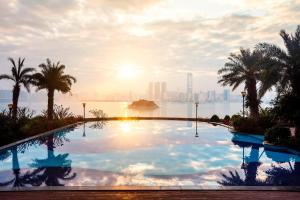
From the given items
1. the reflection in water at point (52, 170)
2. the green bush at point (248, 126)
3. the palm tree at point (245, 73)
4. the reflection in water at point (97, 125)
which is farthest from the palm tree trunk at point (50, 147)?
the palm tree at point (245, 73)

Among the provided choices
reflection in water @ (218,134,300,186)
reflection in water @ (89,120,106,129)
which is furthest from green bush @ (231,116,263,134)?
reflection in water @ (89,120,106,129)

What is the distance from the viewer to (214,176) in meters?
13.7

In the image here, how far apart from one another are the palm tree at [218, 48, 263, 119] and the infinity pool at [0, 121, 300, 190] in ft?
18.3

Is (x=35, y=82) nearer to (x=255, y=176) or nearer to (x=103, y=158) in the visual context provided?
(x=103, y=158)

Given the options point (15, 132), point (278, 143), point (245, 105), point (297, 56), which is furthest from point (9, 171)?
point (245, 105)

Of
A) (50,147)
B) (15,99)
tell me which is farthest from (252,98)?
(15,99)

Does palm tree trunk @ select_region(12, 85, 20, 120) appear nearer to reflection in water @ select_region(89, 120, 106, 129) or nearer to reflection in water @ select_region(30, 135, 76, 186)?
reflection in water @ select_region(89, 120, 106, 129)

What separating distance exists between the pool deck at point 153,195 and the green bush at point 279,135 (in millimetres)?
10463

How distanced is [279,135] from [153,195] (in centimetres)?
1306

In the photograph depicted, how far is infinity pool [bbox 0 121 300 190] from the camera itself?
12695 mm

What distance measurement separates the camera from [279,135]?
1947cm

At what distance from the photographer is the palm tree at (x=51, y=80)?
33.6m

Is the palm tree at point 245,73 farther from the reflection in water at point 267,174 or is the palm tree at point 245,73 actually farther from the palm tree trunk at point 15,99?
the palm tree trunk at point 15,99

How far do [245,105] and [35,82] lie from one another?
20231mm
